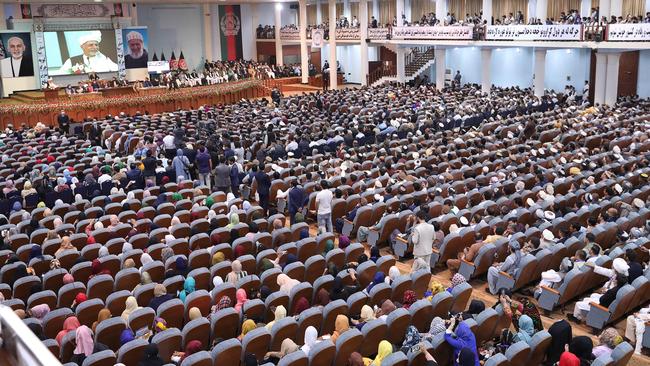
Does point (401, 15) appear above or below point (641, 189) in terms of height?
above

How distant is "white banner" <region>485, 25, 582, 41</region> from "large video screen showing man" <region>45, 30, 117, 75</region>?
24.4 m

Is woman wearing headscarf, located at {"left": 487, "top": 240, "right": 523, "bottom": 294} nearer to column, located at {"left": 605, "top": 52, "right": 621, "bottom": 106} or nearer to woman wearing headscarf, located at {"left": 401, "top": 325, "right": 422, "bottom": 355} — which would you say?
woman wearing headscarf, located at {"left": 401, "top": 325, "right": 422, "bottom": 355}

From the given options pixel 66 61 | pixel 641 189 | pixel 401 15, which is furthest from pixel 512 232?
pixel 66 61

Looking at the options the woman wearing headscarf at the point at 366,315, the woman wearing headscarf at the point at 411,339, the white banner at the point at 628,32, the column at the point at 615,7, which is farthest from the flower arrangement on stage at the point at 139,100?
the woman wearing headscarf at the point at 411,339

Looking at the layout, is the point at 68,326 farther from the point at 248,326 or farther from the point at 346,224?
the point at 346,224

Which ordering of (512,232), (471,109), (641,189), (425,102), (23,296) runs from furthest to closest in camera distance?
(425,102) → (471,109) → (641,189) → (512,232) → (23,296)

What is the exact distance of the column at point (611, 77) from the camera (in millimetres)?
28672

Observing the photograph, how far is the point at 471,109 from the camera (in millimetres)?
26281

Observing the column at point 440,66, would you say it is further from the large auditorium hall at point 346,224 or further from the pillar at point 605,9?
the pillar at point 605,9

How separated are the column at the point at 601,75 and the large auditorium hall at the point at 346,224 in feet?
0.30

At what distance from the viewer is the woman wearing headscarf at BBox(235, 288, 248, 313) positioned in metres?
9.55

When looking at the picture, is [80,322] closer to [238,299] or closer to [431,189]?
[238,299]

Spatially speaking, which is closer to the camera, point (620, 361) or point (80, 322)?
point (620, 361)

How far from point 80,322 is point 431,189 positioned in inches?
362
